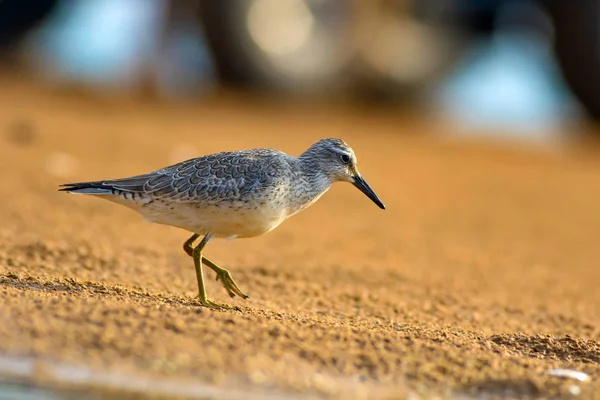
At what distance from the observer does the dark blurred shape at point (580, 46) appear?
2466cm

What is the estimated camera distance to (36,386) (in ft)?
18.7

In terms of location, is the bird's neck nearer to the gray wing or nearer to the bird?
the bird

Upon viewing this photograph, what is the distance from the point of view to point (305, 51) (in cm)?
2353

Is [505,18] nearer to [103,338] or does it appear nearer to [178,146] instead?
[178,146]

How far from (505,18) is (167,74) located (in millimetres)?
10041

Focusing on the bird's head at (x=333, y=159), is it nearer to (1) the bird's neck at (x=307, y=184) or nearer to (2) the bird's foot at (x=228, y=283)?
(1) the bird's neck at (x=307, y=184)

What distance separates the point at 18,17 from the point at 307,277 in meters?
17.3

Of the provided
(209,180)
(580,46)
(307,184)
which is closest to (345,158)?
(307,184)

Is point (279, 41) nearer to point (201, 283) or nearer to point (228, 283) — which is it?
point (228, 283)

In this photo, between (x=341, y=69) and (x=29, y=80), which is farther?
(x=341, y=69)

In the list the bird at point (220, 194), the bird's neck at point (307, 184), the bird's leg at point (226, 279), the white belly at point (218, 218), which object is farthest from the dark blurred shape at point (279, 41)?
the white belly at point (218, 218)

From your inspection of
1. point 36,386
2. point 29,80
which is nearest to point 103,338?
point 36,386

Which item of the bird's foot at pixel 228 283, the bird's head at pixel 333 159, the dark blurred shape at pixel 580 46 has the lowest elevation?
the bird's foot at pixel 228 283

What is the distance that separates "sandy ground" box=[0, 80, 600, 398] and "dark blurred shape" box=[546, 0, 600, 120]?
558 centimetres
